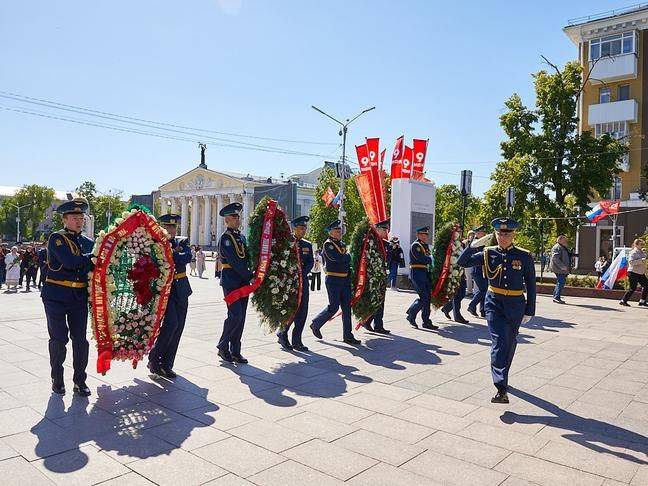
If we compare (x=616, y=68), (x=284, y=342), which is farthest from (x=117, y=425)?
(x=616, y=68)

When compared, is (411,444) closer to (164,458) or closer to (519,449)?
(519,449)

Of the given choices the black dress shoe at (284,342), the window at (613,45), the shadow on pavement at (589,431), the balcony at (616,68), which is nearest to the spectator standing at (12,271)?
the black dress shoe at (284,342)

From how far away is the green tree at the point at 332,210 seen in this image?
49.5 metres

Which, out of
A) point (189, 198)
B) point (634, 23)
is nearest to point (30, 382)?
point (634, 23)

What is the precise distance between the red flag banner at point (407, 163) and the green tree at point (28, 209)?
86341 mm

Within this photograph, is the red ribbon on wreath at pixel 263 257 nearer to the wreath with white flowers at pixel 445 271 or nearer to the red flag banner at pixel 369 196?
the wreath with white flowers at pixel 445 271

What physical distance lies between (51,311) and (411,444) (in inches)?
148

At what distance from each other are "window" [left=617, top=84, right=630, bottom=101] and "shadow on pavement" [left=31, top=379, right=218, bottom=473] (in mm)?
39644

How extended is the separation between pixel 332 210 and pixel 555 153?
30083 millimetres

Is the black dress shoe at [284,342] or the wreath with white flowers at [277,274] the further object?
the black dress shoe at [284,342]

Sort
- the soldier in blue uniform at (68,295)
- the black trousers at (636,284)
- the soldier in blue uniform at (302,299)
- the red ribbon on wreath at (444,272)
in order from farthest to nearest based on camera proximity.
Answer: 1. the black trousers at (636,284)
2. the red ribbon on wreath at (444,272)
3. the soldier in blue uniform at (302,299)
4. the soldier in blue uniform at (68,295)

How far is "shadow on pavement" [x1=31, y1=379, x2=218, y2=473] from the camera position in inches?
157

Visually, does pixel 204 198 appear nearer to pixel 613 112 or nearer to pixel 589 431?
pixel 613 112

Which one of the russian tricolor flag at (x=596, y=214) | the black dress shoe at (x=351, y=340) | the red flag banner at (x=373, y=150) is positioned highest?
the red flag banner at (x=373, y=150)
